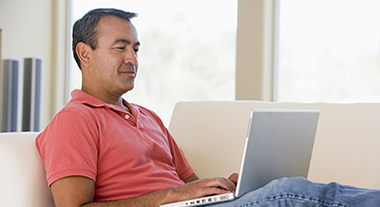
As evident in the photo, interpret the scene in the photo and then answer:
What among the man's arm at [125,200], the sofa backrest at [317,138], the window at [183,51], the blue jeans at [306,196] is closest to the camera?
the blue jeans at [306,196]

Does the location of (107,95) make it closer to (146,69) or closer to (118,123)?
(118,123)

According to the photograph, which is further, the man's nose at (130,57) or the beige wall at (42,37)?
the beige wall at (42,37)

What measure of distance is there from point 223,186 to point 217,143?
0.83 meters

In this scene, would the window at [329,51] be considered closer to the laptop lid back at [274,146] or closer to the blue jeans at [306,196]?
the laptop lid back at [274,146]

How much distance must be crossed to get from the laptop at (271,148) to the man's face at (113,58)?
0.53m

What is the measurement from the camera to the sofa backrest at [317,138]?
1.70 metres

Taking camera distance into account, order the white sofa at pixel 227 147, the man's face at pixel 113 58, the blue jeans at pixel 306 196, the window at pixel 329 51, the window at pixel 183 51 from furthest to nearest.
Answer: the window at pixel 183 51 → the window at pixel 329 51 → the man's face at pixel 113 58 → the white sofa at pixel 227 147 → the blue jeans at pixel 306 196

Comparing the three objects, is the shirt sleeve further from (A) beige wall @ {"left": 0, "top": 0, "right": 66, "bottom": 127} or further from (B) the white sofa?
(A) beige wall @ {"left": 0, "top": 0, "right": 66, "bottom": 127}

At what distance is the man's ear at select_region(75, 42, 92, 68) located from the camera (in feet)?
4.94

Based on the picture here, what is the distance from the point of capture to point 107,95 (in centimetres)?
153

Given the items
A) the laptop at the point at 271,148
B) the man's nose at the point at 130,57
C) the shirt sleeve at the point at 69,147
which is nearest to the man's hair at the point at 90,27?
the man's nose at the point at 130,57

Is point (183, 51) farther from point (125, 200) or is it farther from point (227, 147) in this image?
point (125, 200)

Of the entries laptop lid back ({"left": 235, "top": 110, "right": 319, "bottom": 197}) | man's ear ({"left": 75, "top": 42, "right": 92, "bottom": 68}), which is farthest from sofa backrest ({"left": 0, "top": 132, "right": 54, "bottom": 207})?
laptop lid back ({"left": 235, "top": 110, "right": 319, "bottom": 197})

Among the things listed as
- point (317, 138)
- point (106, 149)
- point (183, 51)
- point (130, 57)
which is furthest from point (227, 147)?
point (183, 51)
